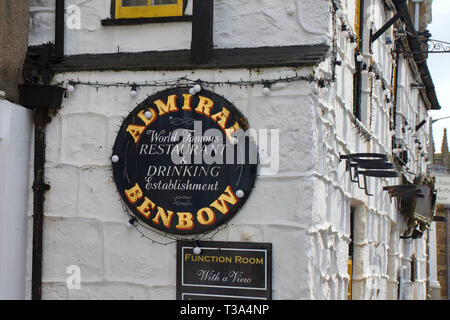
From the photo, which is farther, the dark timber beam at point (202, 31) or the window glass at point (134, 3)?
the window glass at point (134, 3)

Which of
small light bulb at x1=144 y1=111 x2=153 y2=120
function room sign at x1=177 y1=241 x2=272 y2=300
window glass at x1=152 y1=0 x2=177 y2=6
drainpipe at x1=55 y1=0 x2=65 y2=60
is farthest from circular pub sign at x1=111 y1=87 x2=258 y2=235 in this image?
drainpipe at x1=55 y1=0 x2=65 y2=60

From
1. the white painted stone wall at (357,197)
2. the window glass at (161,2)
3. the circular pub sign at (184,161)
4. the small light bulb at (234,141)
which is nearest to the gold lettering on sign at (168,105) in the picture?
the circular pub sign at (184,161)

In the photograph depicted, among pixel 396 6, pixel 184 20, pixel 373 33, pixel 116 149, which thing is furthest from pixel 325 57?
pixel 396 6

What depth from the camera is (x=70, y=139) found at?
5688mm

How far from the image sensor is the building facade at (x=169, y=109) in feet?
16.9

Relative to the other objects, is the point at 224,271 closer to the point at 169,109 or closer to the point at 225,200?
the point at 225,200

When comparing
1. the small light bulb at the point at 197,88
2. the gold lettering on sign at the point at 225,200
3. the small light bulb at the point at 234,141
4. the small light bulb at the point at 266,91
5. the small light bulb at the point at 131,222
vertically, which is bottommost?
the small light bulb at the point at 131,222

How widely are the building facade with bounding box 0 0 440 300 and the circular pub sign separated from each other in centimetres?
5

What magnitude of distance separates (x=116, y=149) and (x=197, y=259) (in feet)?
3.53

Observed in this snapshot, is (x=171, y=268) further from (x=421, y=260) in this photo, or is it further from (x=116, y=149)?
(x=421, y=260)

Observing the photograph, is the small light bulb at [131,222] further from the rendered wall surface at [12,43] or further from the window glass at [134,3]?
the window glass at [134,3]

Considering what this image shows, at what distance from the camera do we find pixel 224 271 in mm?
5250

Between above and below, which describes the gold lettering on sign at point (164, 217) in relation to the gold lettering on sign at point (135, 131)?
below

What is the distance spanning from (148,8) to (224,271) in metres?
2.16
